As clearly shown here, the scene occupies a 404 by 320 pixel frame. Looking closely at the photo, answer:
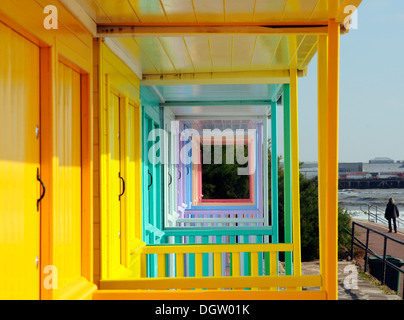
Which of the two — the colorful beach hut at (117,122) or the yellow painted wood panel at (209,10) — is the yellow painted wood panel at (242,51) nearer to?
the colorful beach hut at (117,122)

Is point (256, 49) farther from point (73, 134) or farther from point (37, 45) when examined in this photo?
point (37, 45)

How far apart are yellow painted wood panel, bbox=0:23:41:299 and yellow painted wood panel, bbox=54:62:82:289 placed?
164 mm

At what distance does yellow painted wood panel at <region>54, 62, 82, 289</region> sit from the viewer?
7.11 ft

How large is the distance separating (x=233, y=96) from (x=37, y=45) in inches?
145

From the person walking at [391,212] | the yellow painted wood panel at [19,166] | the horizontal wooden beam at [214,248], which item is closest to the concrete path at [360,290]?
the horizontal wooden beam at [214,248]

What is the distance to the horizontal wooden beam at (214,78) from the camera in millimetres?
4012

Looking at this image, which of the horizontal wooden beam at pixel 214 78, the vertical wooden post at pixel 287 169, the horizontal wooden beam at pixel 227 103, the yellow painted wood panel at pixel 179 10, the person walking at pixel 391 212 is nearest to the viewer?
the yellow painted wood panel at pixel 179 10

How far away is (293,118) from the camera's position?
3730 millimetres

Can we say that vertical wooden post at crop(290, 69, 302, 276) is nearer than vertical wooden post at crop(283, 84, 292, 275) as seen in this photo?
Yes

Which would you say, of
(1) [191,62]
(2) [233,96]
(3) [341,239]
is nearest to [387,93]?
(3) [341,239]

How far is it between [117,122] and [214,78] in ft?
3.55

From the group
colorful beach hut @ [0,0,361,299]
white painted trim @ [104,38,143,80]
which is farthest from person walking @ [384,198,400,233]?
white painted trim @ [104,38,143,80]

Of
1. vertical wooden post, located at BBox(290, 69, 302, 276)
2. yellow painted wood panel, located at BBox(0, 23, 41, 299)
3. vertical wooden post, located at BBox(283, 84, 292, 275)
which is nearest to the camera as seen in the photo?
yellow painted wood panel, located at BBox(0, 23, 41, 299)

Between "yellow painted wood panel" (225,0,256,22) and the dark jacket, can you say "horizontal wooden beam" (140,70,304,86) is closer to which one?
"yellow painted wood panel" (225,0,256,22)
